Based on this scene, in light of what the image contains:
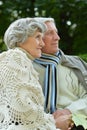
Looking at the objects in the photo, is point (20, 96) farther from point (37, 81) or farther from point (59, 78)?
point (59, 78)

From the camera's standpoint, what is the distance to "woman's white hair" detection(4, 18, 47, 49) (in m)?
3.64

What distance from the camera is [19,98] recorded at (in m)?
3.24

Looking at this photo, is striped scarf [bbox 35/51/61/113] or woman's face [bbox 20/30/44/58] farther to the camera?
striped scarf [bbox 35/51/61/113]

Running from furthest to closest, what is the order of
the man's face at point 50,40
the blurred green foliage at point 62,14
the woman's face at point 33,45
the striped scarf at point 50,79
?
the blurred green foliage at point 62,14
the man's face at point 50,40
the striped scarf at point 50,79
the woman's face at point 33,45

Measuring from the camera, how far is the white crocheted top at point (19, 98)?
323cm

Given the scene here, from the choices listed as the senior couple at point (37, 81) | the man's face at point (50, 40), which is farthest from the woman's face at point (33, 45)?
the man's face at point (50, 40)

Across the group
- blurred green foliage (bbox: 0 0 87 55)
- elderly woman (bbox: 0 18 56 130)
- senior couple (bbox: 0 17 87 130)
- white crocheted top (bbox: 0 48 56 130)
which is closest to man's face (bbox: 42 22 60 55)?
senior couple (bbox: 0 17 87 130)

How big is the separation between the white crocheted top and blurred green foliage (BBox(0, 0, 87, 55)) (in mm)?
7709

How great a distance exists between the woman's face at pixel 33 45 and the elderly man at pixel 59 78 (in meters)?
0.54

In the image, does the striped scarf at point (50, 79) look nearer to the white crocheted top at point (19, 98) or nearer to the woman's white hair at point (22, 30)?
the woman's white hair at point (22, 30)

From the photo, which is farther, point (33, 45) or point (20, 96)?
point (33, 45)

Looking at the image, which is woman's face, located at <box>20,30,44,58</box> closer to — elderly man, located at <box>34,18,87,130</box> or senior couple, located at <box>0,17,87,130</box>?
senior couple, located at <box>0,17,87,130</box>

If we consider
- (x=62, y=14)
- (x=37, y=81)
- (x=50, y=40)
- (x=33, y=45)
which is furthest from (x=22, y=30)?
(x=62, y=14)

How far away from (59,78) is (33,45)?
0.82 metres
